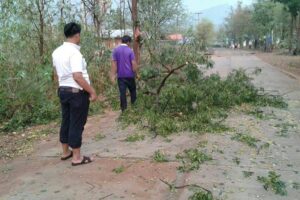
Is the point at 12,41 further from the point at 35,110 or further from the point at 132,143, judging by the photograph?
the point at 132,143

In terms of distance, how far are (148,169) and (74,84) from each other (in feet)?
4.82

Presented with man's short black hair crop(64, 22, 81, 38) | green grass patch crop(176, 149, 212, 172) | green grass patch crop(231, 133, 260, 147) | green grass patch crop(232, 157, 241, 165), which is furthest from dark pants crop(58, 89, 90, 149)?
green grass patch crop(231, 133, 260, 147)

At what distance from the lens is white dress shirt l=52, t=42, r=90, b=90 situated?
573 cm

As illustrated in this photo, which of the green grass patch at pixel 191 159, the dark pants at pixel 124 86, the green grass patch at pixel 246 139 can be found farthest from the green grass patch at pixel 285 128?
the dark pants at pixel 124 86

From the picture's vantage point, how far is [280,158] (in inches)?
251

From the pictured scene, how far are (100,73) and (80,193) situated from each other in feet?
25.6

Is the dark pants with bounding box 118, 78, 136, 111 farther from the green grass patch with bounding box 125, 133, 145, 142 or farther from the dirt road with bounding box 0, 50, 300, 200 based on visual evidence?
the green grass patch with bounding box 125, 133, 145, 142

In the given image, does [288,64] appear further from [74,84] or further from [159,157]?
[74,84]

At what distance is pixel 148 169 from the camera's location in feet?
19.2

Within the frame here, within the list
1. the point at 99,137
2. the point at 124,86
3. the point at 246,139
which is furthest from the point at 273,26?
the point at 99,137

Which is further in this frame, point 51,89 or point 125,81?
point 51,89

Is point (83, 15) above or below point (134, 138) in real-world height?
above

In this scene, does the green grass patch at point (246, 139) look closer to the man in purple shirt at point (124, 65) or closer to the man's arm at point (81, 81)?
the man's arm at point (81, 81)

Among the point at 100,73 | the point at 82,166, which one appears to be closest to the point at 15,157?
the point at 82,166
